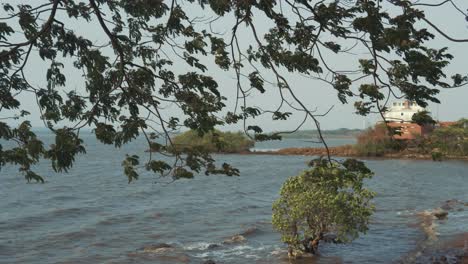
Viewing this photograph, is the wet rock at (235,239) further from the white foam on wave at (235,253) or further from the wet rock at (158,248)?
the wet rock at (158,248)

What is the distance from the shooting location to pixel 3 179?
52.2 meters

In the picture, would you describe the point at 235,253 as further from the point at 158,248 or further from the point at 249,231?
the point at 249,231

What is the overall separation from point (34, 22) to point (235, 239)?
61.8 ft

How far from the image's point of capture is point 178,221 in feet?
95.9

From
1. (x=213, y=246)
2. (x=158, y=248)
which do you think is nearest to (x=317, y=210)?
(x=213, y=246)

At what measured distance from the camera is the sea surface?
21312 mm

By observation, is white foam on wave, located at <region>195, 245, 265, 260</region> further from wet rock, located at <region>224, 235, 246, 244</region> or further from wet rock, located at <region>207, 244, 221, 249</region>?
wet rock, located at <region>224, 235, 246, 244</region>

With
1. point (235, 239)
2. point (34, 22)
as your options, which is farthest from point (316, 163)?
point (235, 239)

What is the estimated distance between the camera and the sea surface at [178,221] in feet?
69.9

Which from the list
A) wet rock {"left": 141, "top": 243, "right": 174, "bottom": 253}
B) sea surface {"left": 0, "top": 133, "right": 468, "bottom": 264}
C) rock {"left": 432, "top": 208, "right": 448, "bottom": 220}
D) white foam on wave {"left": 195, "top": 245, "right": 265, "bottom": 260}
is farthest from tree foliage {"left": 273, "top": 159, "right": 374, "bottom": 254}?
rock {"left": 432, "top": 208, "right": 448, "bottom": 220}

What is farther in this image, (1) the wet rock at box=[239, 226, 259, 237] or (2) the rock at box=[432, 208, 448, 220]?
(2) the rock at box=[432, 208, 448, 220]

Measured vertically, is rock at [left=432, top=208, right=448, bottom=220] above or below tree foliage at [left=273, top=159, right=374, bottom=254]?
below

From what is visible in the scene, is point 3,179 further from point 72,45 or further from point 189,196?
point 72,45

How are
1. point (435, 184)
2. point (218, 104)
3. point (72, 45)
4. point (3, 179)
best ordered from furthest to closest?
1. point (3, 179)
2. point (435, 184)
3. point (218, 104)
4. point (72, 45)
